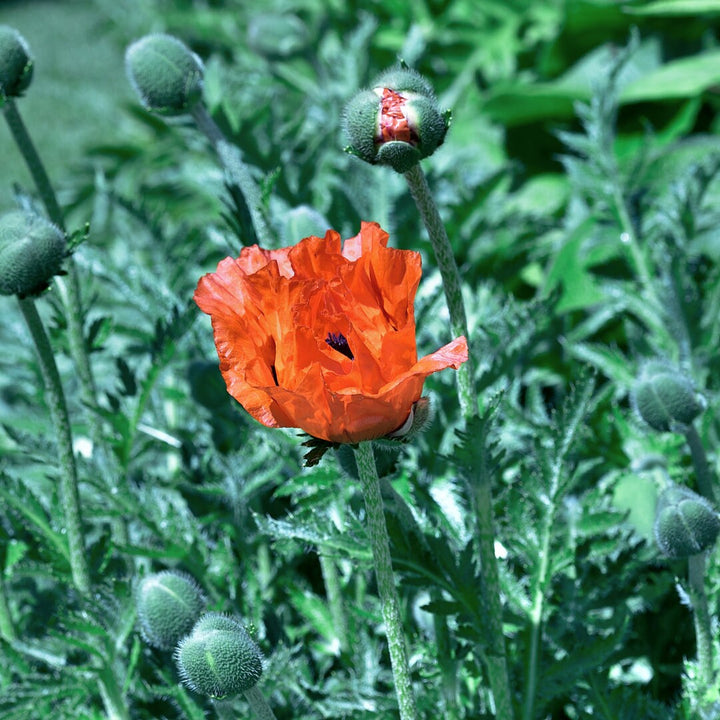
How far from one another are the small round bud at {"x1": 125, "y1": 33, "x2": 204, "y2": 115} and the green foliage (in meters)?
0.14

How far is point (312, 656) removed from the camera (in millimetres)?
1802

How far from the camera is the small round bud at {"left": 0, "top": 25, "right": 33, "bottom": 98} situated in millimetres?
1475

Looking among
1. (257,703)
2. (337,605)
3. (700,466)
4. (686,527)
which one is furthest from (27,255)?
(700,466)

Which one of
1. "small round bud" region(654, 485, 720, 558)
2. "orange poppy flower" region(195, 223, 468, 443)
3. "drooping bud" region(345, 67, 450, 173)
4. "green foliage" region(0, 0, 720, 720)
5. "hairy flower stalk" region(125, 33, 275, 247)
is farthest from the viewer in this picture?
"hairy flower stalk" region(125, 33, 275, 247)

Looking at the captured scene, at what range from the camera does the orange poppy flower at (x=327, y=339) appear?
3.12 ft

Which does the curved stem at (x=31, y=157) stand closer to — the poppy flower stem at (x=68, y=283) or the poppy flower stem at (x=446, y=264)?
the poppy flower stem at (x=68, y=283)

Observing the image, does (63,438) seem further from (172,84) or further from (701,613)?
(701,613)

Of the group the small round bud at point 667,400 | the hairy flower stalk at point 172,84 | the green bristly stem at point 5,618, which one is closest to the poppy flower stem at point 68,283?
the hairy flower stalk at point 172,84

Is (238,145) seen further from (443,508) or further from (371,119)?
(371,119)

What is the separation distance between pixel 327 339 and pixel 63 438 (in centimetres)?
51

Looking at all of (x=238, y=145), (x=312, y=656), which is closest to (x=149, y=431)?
(x=312, y=656)

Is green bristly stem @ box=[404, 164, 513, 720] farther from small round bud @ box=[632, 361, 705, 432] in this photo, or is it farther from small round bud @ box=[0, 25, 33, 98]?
small round bud @ box=[0, 25, 33, 98]

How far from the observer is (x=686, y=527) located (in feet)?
4.13

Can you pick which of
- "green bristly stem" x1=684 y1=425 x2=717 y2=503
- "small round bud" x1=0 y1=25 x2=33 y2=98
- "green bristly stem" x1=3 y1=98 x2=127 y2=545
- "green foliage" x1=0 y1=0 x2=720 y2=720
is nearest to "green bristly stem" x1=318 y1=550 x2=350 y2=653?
"green foliage" x1=0 y1=0 x2=720 y2=720
